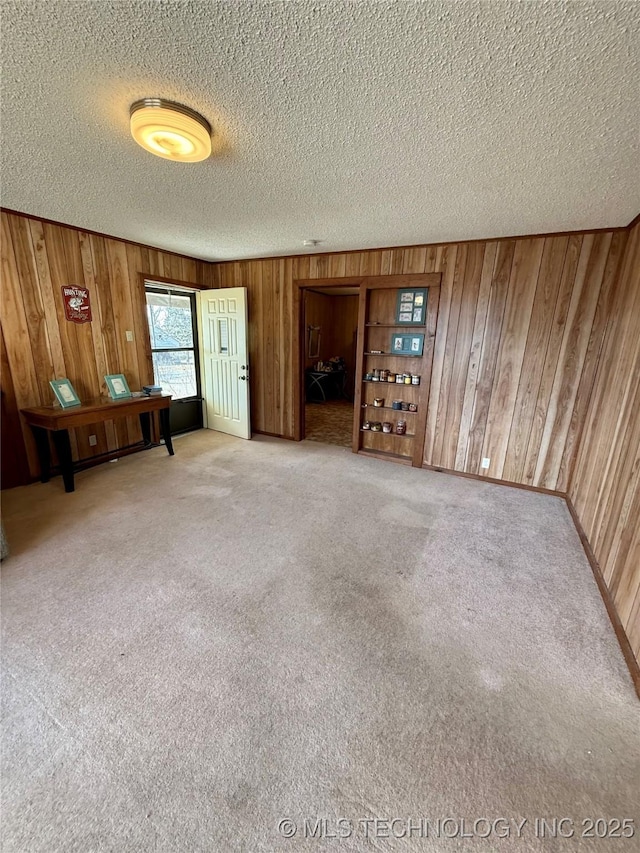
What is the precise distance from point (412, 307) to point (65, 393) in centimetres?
367

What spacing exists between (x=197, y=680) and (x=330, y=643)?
2.01 ft

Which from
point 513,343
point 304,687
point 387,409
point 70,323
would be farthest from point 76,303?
point 513,343

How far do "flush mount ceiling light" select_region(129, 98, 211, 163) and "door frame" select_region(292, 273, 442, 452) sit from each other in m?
2.49

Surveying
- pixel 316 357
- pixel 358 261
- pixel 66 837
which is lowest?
pixel 66 837

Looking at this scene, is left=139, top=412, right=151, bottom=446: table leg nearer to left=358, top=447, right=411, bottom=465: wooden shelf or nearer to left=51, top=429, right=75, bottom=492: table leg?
left=51, top=429, right=75, bottom=492: table leg

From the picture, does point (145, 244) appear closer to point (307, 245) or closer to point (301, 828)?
point (307, 245)

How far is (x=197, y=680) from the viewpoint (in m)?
1.48

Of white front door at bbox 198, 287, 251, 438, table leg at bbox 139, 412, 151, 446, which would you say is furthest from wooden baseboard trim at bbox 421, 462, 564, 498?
table leg at bbox 139, 412, 151, 446

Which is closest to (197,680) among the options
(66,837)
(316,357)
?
(66,837)

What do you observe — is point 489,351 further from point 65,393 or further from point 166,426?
point 65,393

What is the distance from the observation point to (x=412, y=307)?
3.79m

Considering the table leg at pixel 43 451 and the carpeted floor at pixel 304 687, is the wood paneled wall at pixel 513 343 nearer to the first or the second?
the carpeted floor at pixel 304 687

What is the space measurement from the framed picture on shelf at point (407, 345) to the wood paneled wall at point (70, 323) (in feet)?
9.75

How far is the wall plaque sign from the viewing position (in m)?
3.38
